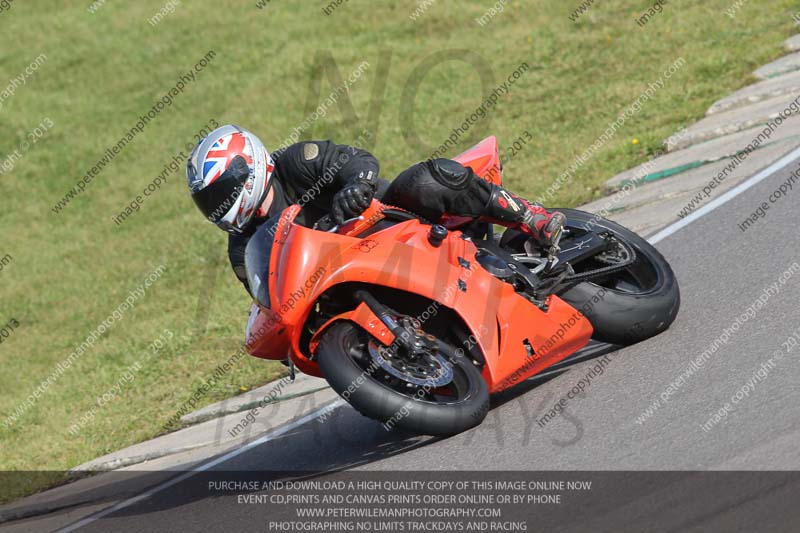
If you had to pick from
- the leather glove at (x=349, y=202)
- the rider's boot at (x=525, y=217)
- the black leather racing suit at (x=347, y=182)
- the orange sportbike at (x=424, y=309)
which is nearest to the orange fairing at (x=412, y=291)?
the orange sportbike at (x=424, y=309)

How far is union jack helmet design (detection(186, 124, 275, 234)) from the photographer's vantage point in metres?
5.89

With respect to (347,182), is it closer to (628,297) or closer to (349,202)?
(349,202)

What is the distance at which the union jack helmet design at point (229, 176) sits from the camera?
5893 millimetres

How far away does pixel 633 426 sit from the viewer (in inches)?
204

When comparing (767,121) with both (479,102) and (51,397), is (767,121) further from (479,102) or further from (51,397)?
(51,397)

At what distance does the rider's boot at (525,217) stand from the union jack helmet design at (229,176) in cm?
140

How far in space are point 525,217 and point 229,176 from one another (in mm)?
1858

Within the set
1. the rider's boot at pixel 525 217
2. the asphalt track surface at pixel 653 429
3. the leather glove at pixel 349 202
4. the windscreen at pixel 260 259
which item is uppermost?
the leather glove at pixel 349 202

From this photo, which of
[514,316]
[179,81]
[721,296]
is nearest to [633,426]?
[514,316]

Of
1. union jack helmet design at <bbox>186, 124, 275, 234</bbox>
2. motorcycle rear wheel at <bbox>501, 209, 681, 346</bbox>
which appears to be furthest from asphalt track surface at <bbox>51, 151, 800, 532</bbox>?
union jack helmet design at <bbox>186, 124, 275, 234</bbox>

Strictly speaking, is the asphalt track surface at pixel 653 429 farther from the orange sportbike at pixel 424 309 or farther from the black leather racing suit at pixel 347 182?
the black leather racing suit at pixel 347 182

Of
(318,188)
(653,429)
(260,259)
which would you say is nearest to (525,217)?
(318,188)

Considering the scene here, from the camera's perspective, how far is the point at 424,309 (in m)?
5.78

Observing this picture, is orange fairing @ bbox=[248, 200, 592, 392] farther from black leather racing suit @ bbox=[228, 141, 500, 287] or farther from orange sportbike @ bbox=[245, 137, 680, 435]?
black leather racing suit @ bbox=[228, 141, 500, 287]
